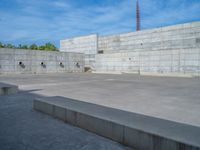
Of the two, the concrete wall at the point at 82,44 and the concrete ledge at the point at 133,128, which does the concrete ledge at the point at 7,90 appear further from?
the concrete wall at the point at 82,44

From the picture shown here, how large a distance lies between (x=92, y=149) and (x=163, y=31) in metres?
19.4

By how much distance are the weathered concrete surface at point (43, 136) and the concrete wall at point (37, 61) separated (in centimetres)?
1400

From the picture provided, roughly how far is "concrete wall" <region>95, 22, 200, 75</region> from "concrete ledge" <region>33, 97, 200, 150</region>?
13.1 metres

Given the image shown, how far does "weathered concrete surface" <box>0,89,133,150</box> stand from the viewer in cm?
227

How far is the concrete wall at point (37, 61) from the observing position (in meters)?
16.0

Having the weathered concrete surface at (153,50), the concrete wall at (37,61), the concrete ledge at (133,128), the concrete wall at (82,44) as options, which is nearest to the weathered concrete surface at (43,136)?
the concrete ledge at (133,128)

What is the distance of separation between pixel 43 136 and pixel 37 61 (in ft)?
53.1

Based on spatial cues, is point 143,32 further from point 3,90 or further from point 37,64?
point 3,90

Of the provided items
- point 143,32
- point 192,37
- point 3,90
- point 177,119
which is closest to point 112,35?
point 143,32

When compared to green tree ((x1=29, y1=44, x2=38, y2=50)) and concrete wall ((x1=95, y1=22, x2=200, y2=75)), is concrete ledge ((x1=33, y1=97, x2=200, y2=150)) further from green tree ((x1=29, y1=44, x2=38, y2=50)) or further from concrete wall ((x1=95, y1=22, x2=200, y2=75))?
Result: green tree ((x1=29, y1=44, x2=38, y2=50))

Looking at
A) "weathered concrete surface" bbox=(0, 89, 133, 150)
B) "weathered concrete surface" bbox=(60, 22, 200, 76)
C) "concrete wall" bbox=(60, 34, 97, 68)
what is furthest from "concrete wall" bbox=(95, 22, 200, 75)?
"weathered concrete surface" bbox=(0, 89, 133, 150)

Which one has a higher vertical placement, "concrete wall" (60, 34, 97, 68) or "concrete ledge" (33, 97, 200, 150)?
"concrete wall" (60, 34, 97, 68)

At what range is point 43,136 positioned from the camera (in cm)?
Result: 258

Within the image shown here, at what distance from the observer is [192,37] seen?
17.5 metres
